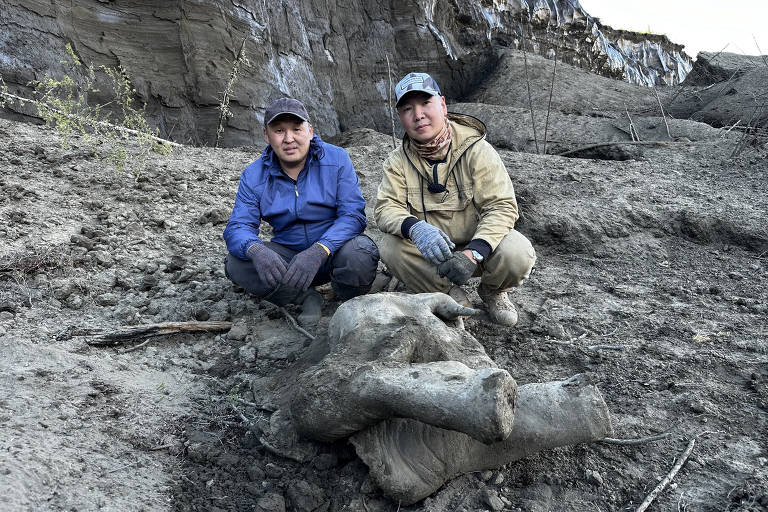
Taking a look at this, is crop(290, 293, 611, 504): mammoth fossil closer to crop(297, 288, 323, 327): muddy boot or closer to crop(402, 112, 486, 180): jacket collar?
crop(297, 288, 323, 327): muddy boot

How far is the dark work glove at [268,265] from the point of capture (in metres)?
3.00

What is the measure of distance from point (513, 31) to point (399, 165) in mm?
9688

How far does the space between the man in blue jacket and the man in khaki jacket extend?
213 mm

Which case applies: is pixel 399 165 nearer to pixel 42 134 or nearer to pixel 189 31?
pixel 42 134

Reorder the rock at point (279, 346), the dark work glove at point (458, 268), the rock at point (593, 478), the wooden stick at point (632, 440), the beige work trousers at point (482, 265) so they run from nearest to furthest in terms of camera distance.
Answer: the rock at point (593, 478), the wooden stick at point (632, 440), the dark work glove at point (458, 268), the rock at point (279, 346), the beige work trousers at point (482, 265)

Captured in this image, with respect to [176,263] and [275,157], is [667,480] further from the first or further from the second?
[176,263]

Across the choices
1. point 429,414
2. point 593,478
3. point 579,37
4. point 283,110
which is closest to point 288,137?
point 283,110

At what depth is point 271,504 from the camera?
189 centimetres

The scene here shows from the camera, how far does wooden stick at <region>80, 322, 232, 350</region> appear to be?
2.86 meters

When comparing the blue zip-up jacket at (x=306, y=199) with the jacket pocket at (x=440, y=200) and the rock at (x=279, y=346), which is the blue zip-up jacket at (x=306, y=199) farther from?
the rock at (x=279, y=346)

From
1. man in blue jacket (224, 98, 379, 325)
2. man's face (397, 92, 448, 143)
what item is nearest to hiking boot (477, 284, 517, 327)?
man in blue jacket (224, 98, 379, 325)

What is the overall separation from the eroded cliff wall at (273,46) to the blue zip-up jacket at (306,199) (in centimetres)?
423

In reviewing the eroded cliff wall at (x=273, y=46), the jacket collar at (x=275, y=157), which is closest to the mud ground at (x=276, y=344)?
the jacket collar at (x=275, y=157)

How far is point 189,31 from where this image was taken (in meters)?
7.37
